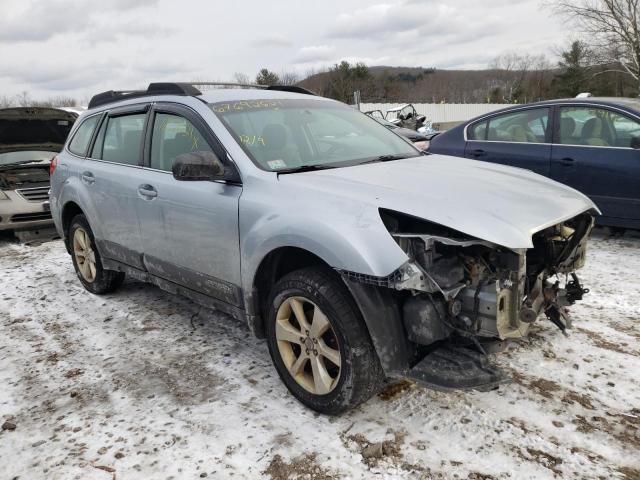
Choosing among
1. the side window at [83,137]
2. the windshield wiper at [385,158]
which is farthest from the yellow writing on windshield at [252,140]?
the side window at [83,137]

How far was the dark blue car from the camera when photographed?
17.4ft

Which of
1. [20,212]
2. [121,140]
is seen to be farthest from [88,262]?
[20,212]

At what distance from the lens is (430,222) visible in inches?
97.0

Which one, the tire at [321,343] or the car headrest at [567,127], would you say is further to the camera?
the car headrest at [567,127]

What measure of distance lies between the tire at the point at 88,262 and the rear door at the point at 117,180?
286 mm

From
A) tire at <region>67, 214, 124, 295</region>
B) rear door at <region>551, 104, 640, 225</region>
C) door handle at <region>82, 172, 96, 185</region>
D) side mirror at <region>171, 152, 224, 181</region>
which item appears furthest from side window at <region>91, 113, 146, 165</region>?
rear door at <region>551, 104, 640, 225</region>

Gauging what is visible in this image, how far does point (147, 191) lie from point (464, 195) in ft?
7.52

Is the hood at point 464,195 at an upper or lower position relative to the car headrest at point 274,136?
lower

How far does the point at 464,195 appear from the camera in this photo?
269 centimetres

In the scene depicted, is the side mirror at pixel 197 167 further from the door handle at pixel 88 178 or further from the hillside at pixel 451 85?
the hillside at pixel 451 85

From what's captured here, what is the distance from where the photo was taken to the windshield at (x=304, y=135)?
328 centimetres

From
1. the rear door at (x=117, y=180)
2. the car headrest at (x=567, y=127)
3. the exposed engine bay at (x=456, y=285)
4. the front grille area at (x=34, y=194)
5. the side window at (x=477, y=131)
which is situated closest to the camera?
the exposed engine bay at (x=456, y=285)

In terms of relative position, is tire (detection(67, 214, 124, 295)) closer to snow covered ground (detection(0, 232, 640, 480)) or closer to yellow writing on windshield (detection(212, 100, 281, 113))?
snow covered ground (detection(0, 232, 640, 480))

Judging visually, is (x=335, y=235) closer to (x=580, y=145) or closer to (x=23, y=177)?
(x=580, y=145)
